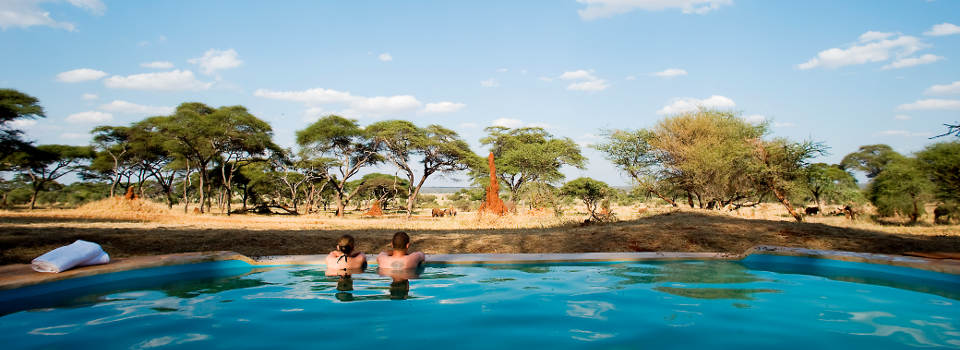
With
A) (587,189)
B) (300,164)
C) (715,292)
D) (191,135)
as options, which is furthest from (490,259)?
(587,189)

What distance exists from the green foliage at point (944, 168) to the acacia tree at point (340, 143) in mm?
25445

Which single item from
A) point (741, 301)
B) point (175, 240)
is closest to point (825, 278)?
point (741, 301)

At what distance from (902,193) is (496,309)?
2352cm

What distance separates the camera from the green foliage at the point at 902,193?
1942cm

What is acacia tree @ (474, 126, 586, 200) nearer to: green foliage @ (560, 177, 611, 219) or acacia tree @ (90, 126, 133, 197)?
green foliage @ (560, 177, 611, 219)

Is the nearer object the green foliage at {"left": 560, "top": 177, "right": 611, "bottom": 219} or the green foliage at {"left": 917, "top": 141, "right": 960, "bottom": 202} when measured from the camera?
the green foliage at {"left": 917, "top": 141, "right": 960, "bottom": 202}

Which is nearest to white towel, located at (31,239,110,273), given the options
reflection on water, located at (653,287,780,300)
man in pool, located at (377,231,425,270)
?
man in pool, located at (377,231,425,270)

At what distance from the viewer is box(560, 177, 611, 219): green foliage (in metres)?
39.1

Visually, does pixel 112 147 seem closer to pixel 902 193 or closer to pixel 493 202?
pixel 493 202

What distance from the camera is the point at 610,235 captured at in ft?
32.3

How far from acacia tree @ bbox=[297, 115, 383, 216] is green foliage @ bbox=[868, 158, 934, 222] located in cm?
Answer: 2544

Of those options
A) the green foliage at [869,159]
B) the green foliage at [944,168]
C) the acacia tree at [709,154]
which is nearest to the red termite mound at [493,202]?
the acacia tree at [709,154]

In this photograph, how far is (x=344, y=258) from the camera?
5992 mm

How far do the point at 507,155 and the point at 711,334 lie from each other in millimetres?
28255
